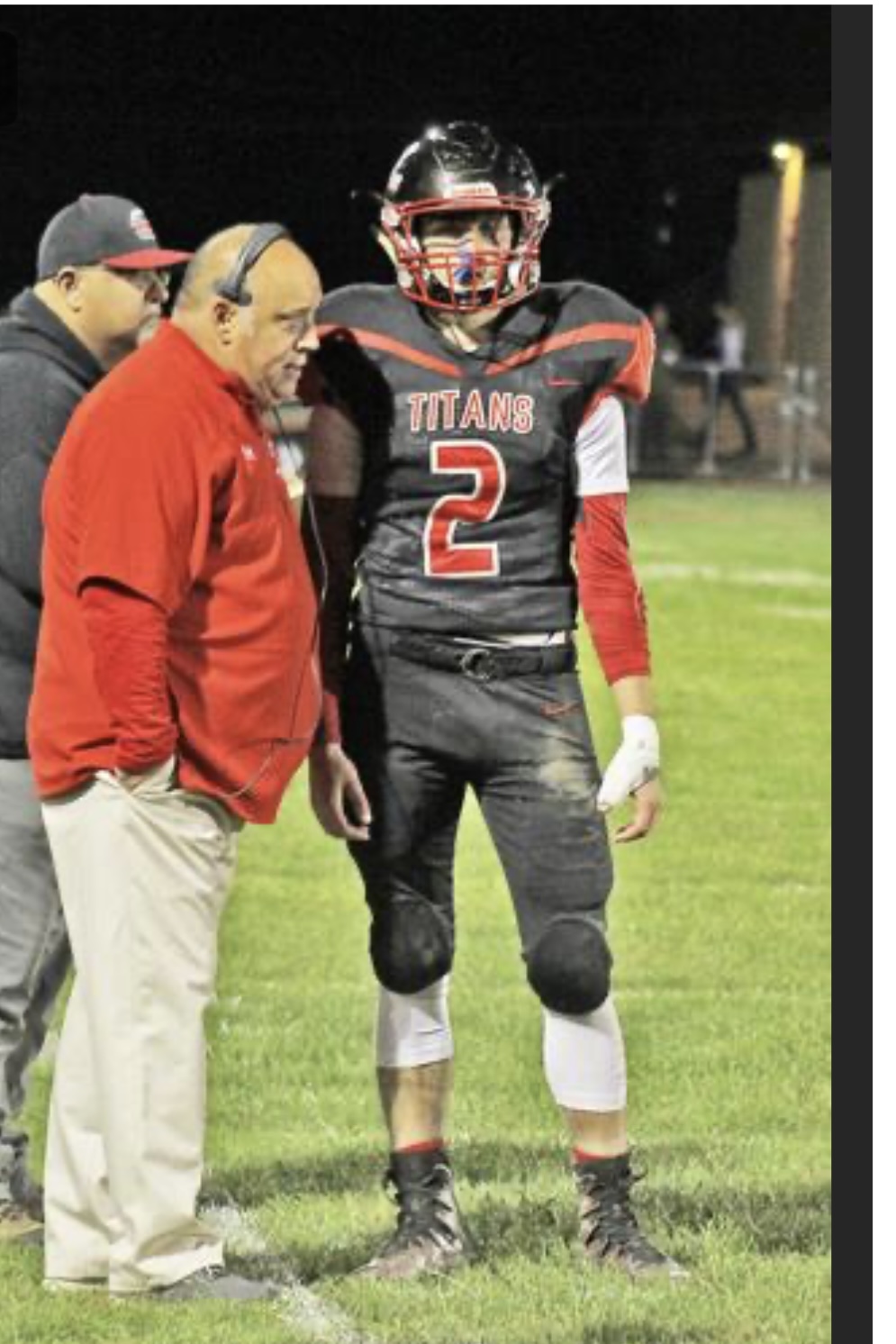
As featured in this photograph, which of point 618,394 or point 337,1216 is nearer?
point 618,394

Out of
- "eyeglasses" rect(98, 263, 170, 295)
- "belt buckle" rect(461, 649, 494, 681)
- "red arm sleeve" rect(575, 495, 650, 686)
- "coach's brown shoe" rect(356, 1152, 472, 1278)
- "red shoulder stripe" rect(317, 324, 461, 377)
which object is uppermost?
"eyeglasses" rect(98, 263, 170, 295)

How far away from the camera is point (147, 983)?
519 centimetres

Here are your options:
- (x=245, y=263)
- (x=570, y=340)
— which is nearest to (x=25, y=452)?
(x=245, y=263)

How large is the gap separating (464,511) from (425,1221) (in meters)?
1.15

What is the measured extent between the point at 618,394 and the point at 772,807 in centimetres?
629

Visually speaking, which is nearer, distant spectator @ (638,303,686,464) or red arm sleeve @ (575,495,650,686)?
red arm sleeve @ (575,495,650,686)

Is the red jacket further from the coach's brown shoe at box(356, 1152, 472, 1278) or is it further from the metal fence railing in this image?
the metal fence railing

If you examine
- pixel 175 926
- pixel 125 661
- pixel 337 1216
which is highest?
pixel 125 661

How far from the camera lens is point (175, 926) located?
520cm

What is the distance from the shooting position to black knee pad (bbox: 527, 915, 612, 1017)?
17.7ft

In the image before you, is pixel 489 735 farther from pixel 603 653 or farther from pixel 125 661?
pixel 125 661

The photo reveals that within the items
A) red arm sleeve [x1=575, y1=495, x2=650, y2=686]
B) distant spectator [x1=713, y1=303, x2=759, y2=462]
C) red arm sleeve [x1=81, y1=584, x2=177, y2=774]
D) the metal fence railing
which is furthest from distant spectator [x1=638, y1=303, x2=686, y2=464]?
red arm sleeve [x1=81, y1=584, x2=177, y2=774]

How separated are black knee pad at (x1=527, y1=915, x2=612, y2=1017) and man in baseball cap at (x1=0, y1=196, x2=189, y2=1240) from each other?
85 centimetres
